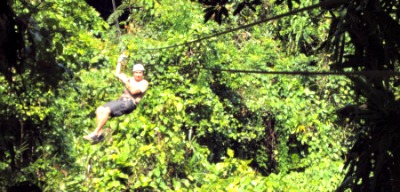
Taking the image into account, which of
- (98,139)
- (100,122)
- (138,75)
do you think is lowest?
(98,139)

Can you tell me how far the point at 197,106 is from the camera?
28.9ft

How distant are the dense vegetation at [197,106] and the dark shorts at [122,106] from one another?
29 cm

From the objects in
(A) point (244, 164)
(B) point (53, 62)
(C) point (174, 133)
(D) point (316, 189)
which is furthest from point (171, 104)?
(B) point (53, 62)

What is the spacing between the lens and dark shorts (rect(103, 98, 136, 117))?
6906 millimetres

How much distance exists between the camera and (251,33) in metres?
11.2

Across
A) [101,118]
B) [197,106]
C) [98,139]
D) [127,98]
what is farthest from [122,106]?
[197,106]

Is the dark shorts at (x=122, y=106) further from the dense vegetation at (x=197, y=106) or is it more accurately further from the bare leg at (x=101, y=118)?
the dense vegetation at (x=197, y=106)

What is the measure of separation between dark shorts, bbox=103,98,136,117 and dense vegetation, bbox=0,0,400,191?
29 centimetres

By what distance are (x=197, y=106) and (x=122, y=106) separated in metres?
2.03

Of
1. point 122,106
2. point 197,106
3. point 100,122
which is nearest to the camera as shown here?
point 122,106

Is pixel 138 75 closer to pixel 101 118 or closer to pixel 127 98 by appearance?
pixel 127 98

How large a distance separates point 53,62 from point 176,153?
14.8 ft

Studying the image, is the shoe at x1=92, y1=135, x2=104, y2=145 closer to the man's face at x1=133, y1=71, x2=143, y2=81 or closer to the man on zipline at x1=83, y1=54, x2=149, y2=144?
the man on zipline at x1=83, y1=54, x2=149, y2=144

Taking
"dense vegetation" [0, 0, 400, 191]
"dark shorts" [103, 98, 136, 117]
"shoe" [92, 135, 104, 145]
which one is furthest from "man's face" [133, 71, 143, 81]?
"shoe" [92, 135, 104, 145]
